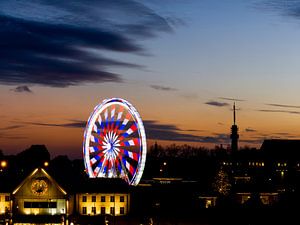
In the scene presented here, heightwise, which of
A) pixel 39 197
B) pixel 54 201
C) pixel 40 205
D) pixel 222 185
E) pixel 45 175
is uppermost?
pixel 45 175

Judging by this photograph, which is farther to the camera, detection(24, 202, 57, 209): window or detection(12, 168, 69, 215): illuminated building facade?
detection(24, 202, 57, 209): window

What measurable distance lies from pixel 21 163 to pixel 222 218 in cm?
6883

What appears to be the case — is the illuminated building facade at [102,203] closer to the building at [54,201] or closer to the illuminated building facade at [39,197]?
the building at [54,201]

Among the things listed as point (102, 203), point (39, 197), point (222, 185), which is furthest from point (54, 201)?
point (222, 185)

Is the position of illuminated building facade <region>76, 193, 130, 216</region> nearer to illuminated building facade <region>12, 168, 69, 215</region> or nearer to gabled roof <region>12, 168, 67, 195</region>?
illuminated building facade <region>12, 168, 69, 215</region>

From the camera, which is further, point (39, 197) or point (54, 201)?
point (54, 201)

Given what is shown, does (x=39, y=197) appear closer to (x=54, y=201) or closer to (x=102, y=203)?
(x=54, y=201)

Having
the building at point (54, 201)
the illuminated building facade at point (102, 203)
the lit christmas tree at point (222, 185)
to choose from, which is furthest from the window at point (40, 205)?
the lit christmas tree at point (222, 185)

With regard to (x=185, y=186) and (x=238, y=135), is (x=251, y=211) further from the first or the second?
(x=238, y=135)

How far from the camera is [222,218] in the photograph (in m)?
53.1

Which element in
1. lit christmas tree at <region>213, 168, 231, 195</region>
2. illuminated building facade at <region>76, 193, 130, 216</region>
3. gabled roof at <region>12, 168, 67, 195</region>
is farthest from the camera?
lit christmas tree at <region>213, 168, 231, 195</region>

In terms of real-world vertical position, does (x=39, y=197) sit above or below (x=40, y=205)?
above

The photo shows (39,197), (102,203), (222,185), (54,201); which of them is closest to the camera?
(39,197)

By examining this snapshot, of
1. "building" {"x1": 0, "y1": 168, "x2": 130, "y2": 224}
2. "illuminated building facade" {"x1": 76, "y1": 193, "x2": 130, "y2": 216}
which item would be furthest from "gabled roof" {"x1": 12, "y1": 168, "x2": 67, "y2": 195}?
"illuminated building facade" {"x1": 76, "y1": 193, "x2": 130, "y2": 216}
